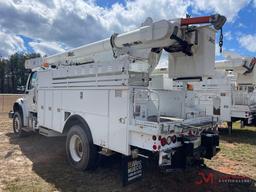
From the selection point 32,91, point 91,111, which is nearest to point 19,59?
point 32,91

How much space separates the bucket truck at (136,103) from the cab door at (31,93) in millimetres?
1963

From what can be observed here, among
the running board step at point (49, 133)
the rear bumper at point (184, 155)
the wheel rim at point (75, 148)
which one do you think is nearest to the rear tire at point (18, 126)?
the running board step at point (49, 133)

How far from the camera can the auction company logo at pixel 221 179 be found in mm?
5383

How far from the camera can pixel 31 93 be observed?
8.60 metres

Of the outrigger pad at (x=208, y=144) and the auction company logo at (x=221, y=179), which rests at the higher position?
the outrigger pad at (x=208, y=144)

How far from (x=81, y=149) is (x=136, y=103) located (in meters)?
2.09

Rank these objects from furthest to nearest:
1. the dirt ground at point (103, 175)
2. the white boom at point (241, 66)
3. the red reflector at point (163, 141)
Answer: the white boom at point (241, 66) → the dirt ground at point (103, 175) → the red reflector at point (163, 141)

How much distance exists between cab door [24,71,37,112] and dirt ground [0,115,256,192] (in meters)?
1.37

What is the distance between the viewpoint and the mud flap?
4512 millimetres

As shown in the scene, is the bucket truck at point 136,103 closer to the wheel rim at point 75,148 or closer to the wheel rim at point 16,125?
the wheel rim at point 75,148

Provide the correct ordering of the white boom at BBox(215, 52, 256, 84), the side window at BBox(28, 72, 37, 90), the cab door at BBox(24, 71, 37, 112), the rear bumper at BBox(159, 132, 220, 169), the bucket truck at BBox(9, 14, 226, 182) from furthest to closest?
1. the white boom at BBox(215, 52, 256, 84)
2. the side window at BBox(28, 72, 37, 90)
3. the cab door at BBox(24, 71, 37, 112)
4. the bucket truck at BBox(9, 14, 226, 182)
5. the rear bumper at BBox(159, 132, 220, 169)

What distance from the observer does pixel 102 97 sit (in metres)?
5.08

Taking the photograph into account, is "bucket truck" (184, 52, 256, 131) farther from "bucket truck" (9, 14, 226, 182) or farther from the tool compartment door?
the tool compartment door

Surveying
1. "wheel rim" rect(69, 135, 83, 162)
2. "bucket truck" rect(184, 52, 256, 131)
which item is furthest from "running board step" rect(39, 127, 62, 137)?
"bucket truck" rect(184, 52, 256, 131)
